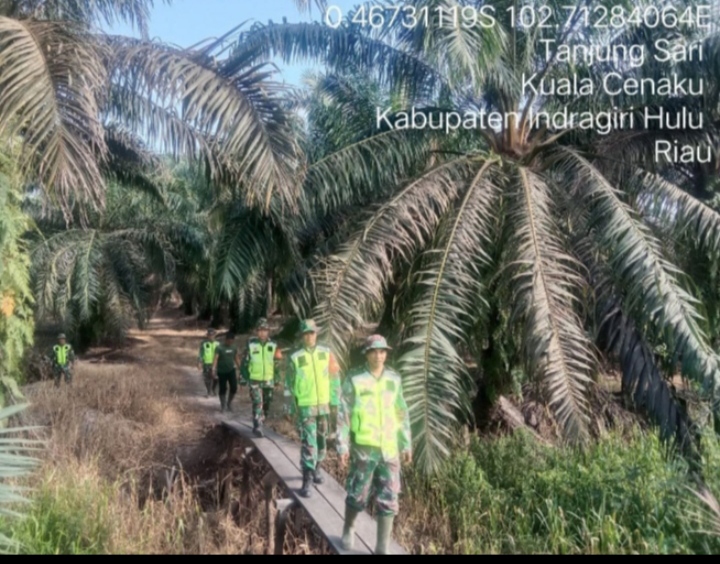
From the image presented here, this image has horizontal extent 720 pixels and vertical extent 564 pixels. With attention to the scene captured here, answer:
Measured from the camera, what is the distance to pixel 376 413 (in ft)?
14.0

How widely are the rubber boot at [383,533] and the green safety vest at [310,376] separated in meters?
1.53

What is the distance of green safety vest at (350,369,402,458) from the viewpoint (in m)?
4.27

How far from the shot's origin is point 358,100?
9.15 m

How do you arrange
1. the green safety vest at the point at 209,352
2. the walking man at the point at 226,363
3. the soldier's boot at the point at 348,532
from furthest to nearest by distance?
the green safety vest at the point at 209,352 → the walking man at the point at 226,363 → the soldier's boot at the point at 348,532

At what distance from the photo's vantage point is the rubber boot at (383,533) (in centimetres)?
422

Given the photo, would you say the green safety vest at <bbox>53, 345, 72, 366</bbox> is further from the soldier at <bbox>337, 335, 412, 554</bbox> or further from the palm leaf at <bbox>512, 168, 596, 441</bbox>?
the soldier at <bbox>337, 335, 412, 554</bbox>

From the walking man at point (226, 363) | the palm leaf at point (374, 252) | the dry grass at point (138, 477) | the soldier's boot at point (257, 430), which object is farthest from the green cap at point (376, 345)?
the walking man at point (226, 363)

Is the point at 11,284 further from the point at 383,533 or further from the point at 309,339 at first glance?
the point at 383,533

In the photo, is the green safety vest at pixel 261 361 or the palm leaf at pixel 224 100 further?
the green safety vest at pixel 261 361

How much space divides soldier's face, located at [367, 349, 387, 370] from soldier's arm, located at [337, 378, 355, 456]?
7.0 inches

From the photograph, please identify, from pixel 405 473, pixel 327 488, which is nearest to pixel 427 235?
pixel 405 473

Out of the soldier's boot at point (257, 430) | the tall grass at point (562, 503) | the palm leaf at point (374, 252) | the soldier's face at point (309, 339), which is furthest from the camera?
the soldier's boot at point (257, 430)

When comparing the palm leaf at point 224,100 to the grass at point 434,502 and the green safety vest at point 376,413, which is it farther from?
the grass at point 434,502

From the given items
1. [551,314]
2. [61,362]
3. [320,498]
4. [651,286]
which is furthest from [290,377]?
[61,362]
